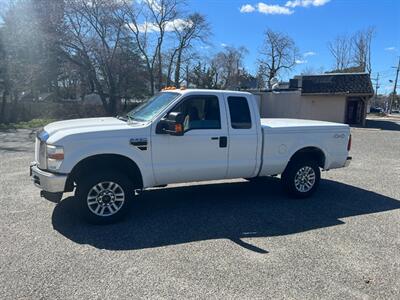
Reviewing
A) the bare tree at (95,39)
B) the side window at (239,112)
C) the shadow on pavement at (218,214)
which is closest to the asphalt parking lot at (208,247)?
the shadow on pavement at (218,214)

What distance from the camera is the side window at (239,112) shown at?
19.0 ft

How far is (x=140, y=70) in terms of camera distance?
119 feet

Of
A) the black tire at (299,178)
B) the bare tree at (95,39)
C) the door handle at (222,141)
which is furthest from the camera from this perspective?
the bare tree at (95,39)

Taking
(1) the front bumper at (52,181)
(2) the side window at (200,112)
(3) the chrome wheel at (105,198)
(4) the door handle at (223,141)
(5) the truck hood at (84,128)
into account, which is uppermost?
(2) the side window at (200,112)

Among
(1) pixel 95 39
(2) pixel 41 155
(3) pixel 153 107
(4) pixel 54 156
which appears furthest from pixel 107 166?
(1) pixel 95 39

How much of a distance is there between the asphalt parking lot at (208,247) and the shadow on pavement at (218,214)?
0.02 meters

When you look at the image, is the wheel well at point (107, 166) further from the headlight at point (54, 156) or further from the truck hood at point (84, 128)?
the truck hood at point (84, 128)

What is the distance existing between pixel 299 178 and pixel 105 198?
3660 mm

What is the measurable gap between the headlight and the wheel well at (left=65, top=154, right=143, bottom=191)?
23 centimetres

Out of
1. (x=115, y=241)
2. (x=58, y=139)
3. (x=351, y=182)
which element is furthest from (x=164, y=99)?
(x=351, y=182)

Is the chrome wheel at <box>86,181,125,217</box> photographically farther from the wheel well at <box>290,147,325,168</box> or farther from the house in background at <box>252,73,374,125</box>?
the house in background at <box>252,73,374,125</box>

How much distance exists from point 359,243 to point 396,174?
5679 millimetres

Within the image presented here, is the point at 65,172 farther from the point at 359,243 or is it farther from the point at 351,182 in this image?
the point at 351,182

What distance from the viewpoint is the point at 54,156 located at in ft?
15.3
